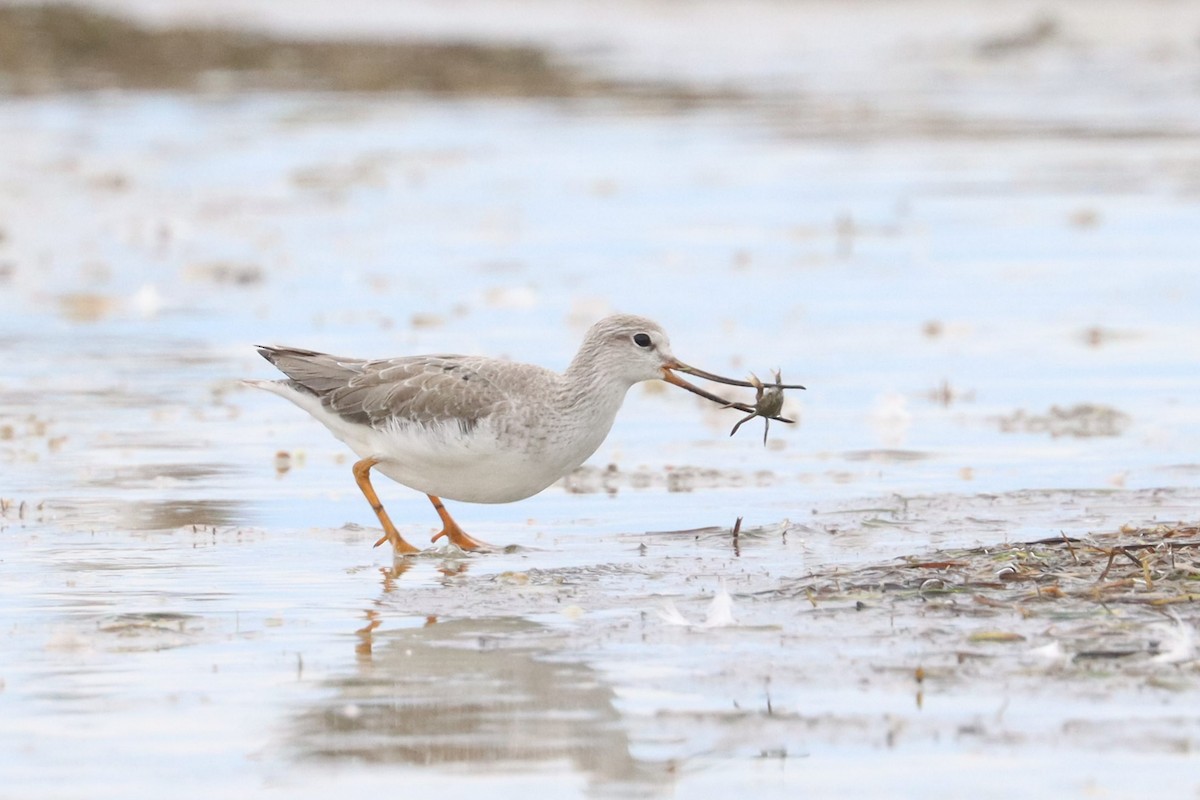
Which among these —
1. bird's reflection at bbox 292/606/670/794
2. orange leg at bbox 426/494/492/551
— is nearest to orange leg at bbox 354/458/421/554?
orange leg at bbox 426/494/492/551

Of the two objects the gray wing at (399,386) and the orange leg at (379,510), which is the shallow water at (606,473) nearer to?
the orange leg at (379,510)

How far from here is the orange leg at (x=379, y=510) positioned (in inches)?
353

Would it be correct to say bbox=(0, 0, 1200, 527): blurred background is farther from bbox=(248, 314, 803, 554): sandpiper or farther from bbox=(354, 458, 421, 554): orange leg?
bbox=(248, 314, 803, 554): sandpiper

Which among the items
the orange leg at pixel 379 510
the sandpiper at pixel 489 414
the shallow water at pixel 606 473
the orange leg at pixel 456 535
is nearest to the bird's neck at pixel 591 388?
the sandpiper at pixel 489 414

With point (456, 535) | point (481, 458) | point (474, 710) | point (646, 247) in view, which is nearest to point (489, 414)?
point (481, 458)

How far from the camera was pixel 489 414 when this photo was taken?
891 centimetres

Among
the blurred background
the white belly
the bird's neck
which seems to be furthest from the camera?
the blurred background

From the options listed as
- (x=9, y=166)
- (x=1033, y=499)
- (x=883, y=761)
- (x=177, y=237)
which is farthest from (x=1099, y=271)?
(x=9, y=166)

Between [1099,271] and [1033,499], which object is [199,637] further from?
[1099,271]

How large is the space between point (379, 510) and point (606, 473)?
5.89ft

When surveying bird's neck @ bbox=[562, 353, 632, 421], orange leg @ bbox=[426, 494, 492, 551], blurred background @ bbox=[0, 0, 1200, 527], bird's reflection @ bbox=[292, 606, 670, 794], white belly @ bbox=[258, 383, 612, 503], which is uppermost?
blurred background @ bbox=[0, 0, 1200, 527]

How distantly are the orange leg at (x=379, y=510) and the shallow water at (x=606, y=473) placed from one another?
0.29 ft

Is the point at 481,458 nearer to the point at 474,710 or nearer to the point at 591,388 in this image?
the point at 591,388

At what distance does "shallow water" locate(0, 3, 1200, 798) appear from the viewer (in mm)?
5961
